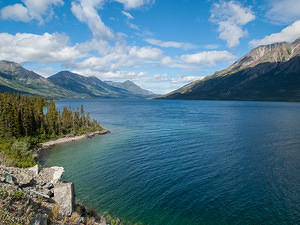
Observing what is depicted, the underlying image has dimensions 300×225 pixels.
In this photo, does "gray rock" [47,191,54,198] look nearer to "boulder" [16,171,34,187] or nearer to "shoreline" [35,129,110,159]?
"boulder" [16,171,34,187]

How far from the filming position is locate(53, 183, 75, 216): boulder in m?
17.6

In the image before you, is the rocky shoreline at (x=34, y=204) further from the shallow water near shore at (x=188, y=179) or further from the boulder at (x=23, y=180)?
the shallow water near shore at (x=188, y=179)

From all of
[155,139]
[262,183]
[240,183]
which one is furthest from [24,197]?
[155,139]

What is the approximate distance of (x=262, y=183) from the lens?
36.2 meters

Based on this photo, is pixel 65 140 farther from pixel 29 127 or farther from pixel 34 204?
pixel 34 204

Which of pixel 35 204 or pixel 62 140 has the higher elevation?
pixel 35 204

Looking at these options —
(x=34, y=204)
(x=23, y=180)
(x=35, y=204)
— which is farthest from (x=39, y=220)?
(x=23, y=180)

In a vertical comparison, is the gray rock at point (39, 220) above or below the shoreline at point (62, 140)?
above

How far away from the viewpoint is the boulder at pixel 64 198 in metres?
17.6

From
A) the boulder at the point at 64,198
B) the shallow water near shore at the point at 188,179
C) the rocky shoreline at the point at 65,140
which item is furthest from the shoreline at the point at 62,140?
the boulder at the point at 64,198

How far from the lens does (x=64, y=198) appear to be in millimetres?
18328

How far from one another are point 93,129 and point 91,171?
50.7 meters

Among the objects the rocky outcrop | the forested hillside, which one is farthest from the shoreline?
the rocky outcrop

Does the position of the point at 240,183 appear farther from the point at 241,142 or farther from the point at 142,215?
the point at 241,142
